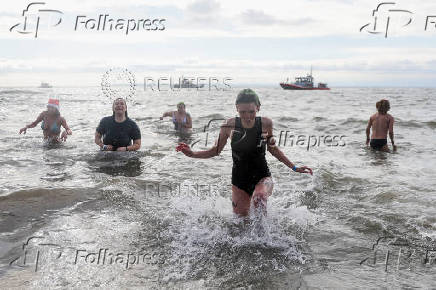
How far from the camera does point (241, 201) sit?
5234 mm

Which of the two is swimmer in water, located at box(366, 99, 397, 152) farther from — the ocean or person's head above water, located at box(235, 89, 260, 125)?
person's head above water, located at box(235, 89, 260, 125)

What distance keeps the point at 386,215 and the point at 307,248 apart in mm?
1959

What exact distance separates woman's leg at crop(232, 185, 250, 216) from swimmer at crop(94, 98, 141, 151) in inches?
184

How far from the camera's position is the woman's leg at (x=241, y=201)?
5219mm

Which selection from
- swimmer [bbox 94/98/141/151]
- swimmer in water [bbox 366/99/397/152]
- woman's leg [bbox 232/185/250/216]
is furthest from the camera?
swimmer in water [bbox 366/99/397/152]

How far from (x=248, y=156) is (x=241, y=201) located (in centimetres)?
66

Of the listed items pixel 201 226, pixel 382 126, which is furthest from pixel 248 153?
pixel 382 126

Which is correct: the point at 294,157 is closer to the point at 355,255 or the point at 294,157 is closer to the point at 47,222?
the point at 355,255

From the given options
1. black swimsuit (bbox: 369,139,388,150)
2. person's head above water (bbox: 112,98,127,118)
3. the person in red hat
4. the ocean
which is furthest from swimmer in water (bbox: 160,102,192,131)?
black swimsuit (bbox: 369,139,388,150)

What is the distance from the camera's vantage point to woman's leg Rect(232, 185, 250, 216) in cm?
522

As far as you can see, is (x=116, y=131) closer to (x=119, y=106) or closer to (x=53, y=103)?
(x=119, y=106)

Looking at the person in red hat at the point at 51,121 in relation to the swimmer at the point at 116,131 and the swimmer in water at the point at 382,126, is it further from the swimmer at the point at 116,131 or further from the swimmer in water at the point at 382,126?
the swimmer in water at the point at 382,126

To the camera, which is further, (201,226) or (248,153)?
(201,226)

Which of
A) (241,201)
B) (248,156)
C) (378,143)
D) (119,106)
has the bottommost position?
(241,201)
